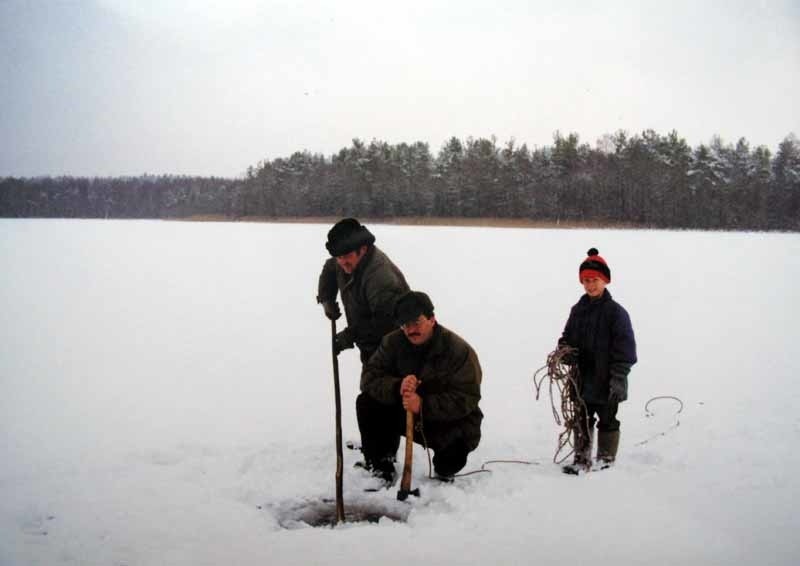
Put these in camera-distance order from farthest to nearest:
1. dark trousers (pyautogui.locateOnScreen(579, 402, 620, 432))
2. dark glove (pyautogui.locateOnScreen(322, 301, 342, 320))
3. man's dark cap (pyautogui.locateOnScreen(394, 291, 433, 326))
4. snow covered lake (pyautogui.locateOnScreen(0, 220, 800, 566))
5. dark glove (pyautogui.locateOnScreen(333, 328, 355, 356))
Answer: dark glove (pyautogui.locateOnScreen(322, 301, 342, 320)) < dark glove (pyautogui.locateOnScreen(333, 328, 355, 356)) < dark trousers (pyautogui.locateOnScreen(579, 402, 620, 432)) < man's dark cap (pyautogui.locateOnScreen(394, 291, 433, 326)) < snow covered lake (pyautogui.locateOnScreen(0, 220, 800, 566))

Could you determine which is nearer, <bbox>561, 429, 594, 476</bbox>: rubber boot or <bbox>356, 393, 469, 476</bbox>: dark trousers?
<bbox>356, 393, 469, 476</bbox>: dark trousers

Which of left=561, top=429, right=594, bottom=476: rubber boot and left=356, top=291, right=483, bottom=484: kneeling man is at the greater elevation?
left=356, top=291, right=483, bottom=484: kneeling man

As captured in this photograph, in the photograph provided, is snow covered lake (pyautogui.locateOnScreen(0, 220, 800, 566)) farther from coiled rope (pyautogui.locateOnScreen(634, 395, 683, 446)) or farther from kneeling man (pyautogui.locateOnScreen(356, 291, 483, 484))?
kneeling man (pyautogui.locateOnScreen(356, 291, 483, 484))

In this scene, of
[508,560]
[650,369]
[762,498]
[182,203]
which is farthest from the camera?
[182,203]

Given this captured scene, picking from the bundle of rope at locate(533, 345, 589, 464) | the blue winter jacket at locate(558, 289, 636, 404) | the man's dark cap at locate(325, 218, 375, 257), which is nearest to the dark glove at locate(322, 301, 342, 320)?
the man's dark cap at locate(325, 218, 375, 257)

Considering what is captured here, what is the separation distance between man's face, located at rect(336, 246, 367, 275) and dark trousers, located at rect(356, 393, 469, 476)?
30.8 inches

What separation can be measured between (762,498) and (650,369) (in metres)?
3.20

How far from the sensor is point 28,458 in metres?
3.36

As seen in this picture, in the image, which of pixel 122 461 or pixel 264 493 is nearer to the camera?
pixel 264 493

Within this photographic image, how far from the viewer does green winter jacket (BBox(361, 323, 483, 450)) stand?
10.3 ft

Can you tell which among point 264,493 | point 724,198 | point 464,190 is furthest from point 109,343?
point 464,190

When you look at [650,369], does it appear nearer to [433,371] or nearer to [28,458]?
[433,371]

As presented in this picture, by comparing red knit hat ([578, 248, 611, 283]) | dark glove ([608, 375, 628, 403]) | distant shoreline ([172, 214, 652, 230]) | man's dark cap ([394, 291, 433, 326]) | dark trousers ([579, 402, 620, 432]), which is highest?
distant shoreline ([172, 214, 652, 230])

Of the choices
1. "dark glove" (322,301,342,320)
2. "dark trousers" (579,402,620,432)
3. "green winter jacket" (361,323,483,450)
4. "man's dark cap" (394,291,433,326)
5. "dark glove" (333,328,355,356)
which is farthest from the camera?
"dark glove" (322,301,342,320)
